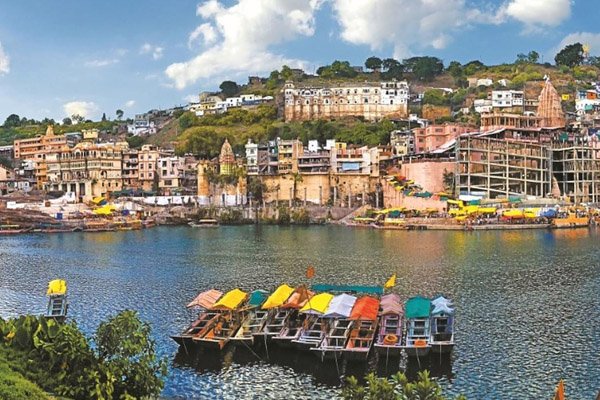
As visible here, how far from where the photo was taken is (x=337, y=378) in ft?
70.8

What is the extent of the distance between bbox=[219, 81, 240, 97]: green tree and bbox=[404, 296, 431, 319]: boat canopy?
122383 mm

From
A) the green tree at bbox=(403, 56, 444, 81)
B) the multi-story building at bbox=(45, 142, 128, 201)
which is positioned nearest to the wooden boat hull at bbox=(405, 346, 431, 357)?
the multi-story building at bbox=(45, 142, 128, 201)

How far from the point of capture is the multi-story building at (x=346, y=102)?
382ft

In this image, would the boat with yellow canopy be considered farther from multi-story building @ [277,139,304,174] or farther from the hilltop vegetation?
the hilltop vegetation

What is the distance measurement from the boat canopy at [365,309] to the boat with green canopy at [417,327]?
132cm

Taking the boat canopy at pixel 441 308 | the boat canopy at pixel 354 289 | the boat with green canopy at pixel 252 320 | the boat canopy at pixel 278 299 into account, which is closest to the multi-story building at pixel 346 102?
the boat canopy at pixel 354 289

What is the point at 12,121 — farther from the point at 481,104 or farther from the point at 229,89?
the point at 481,104

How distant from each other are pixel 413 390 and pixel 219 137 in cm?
9668

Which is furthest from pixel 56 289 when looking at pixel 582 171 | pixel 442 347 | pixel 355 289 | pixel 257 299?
pixel 582 171

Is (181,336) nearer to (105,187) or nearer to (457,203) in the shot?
(457,203)

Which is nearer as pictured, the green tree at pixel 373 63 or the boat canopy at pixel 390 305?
the boat canopy at pixel 390 305

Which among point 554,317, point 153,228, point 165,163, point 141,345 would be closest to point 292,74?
point 165,163

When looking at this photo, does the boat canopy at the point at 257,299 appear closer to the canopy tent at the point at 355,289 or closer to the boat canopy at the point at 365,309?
the canopy tent at the point at 355,289

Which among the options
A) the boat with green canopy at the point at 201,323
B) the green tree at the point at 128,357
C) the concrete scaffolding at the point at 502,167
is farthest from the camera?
the concrete scaffolding at the point at 502,167
